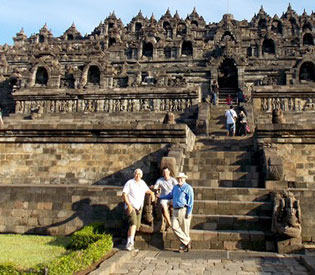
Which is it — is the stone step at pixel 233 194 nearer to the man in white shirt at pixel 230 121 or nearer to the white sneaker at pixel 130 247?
the white sneaker at pixel 130 247

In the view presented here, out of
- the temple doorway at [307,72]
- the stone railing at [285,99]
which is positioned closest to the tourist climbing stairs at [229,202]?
the stone railing at [285,99]

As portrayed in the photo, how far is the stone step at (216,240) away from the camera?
8.37 m

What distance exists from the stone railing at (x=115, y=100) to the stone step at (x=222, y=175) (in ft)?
34.3

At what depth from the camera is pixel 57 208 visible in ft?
33.4

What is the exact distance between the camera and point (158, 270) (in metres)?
6.69

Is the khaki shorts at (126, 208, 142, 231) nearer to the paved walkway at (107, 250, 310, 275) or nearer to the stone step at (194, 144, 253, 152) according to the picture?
the paved walkway at (107, 250, 310, 275)

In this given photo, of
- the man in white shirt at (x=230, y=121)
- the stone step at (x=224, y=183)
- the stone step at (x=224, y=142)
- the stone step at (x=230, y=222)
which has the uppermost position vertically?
the man in white shirt at (x=230, y=121)

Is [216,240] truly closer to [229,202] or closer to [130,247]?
[229,202]

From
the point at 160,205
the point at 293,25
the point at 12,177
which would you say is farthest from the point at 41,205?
the point at 293,25

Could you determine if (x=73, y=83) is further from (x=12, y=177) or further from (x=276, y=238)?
(x=276, y=238)

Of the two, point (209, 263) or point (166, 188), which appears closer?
point (209, 263)

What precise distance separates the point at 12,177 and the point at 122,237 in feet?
23.6

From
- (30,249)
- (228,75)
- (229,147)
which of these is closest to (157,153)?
(229,147)

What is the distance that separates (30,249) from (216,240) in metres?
4.19
